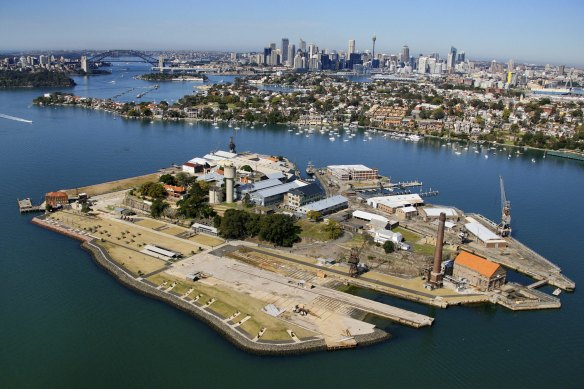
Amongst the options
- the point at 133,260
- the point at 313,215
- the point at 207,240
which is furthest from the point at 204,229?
the point at 313,215

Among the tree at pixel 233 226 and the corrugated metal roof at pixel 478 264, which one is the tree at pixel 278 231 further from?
the corrugated metal roof at pixel 478 264

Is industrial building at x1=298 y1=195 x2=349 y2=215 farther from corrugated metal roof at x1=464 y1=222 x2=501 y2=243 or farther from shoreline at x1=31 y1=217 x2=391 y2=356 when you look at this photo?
shoreline at x1=31 y1=217 x2=391 y2=356

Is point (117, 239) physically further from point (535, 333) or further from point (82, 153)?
point (82, 153)

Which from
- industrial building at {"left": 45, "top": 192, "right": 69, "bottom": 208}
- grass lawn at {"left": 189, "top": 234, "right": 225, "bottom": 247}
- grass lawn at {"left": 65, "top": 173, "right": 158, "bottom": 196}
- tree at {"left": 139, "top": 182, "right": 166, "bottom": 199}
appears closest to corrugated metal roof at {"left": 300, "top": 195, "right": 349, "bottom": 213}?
grass lawn at {"left": 189, "top": 234, "right": 225, "bottom": 247}

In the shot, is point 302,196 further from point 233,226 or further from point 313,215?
point 233,226

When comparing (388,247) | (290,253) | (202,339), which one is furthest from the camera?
(290,253)

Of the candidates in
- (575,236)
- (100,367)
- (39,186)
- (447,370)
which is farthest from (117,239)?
(575,236)
